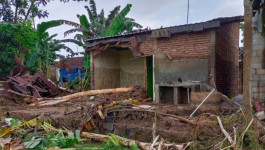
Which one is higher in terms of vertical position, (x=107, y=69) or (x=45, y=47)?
(x=45, y=47)

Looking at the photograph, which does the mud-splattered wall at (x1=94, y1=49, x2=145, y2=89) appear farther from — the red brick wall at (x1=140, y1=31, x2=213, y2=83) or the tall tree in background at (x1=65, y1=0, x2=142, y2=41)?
the red brick wall at (x1=140, y1=31, x2=213, y2=83)

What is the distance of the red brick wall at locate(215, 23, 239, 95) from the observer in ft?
30.3

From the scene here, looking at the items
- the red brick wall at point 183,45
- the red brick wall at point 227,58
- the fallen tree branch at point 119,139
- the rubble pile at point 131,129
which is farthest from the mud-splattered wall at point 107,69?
the fallen tree branch at point 119,139

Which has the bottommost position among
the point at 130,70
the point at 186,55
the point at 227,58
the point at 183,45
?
the point at 130,70

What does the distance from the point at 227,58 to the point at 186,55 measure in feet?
7.04

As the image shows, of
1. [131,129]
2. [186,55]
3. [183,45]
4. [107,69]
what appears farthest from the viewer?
[107,69]

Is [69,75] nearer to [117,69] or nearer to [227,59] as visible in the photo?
[117,69]

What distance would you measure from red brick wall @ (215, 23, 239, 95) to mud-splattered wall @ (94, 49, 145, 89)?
466 cm

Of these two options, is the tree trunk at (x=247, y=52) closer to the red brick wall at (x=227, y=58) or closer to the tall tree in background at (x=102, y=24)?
the red brick wall at (x=227, y=58)

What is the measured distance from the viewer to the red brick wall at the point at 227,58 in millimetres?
9242

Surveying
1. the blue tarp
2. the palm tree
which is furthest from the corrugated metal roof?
the blue tarp

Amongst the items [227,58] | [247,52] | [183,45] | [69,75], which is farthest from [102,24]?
[247,52]

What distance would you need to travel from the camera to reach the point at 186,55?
9.34 meters

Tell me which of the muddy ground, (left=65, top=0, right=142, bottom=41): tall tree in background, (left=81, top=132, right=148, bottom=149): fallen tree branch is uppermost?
(left=65, top=0, right=142, bottom=41): tall tree in background
